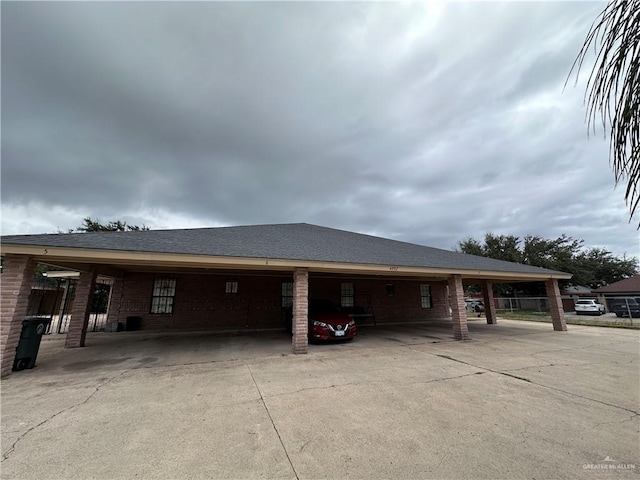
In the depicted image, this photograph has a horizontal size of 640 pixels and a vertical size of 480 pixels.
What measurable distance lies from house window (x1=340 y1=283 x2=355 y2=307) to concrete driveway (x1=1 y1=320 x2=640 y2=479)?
308 inches

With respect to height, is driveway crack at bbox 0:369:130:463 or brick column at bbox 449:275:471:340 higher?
brick column at bbox 449:275:471:340

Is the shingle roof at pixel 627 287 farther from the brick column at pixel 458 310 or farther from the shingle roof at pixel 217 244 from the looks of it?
the brick column at pixel 458 310

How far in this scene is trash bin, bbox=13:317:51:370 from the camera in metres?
6.42

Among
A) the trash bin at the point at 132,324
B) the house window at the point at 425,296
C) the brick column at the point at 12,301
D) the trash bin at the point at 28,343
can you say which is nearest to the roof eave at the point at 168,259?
the brick column at the point at 12,301

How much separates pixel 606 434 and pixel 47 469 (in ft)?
21.1

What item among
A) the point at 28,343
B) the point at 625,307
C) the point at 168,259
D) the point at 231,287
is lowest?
the point at 28,343

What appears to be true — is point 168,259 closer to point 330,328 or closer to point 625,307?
point 330,328

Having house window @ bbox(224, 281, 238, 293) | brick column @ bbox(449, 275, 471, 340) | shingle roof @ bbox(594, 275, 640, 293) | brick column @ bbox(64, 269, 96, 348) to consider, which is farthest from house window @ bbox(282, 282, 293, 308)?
shingle roof @ bbox(594, 275, 640, 293)

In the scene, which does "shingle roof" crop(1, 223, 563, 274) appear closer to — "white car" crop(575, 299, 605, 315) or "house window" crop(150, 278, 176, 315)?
"house window" crop(150, 278, 176, 315)

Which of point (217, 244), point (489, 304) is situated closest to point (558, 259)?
point (489, 304)

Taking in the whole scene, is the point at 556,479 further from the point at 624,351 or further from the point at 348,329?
the point at 624,351

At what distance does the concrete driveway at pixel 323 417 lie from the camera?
279cm

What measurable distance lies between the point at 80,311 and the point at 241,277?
6.31 m

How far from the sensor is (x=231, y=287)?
13.8 m
